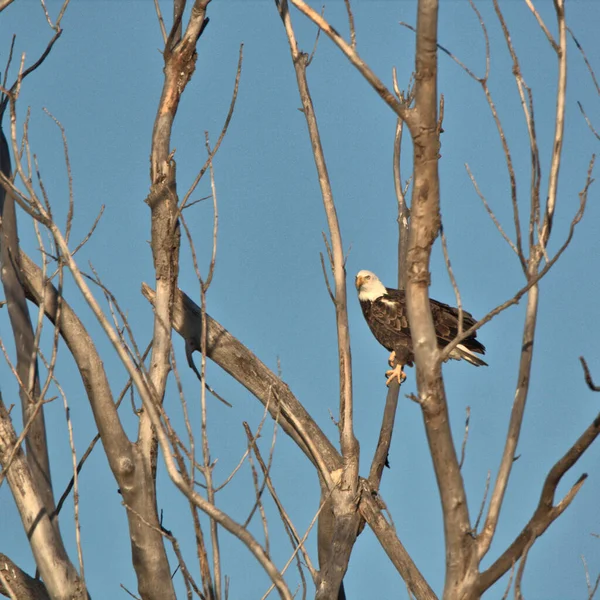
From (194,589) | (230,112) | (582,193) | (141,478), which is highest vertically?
(230,112)

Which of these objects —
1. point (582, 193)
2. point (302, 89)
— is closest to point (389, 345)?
point (302, 89)

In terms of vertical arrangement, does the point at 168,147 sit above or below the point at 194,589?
above

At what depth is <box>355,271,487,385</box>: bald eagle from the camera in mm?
7230

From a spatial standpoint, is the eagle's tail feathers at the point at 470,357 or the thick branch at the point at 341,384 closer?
the thick branch at the point at 341,384

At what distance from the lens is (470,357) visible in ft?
25.8

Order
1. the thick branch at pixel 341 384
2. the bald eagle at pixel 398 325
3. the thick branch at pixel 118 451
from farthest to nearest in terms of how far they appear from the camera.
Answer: the bald eagle at pixel 398 325
the thick branch at pixel 341 384
the thick branch at pixel 118 451

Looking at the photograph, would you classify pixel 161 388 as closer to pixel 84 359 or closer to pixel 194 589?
pixel 84 359

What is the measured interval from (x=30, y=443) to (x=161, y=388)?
73 cm

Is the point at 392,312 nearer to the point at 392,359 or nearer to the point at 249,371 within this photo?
the point at 392,359

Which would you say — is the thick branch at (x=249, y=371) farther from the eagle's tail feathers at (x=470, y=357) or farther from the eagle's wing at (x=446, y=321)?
the eagle's tail feathers at (x=470, y=357)

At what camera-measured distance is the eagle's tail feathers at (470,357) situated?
306 inches

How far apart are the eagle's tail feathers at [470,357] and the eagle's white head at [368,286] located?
1.01m

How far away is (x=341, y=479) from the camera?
530 cm

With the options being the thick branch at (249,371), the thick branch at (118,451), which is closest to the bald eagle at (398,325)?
the thick branch at (249,371)
